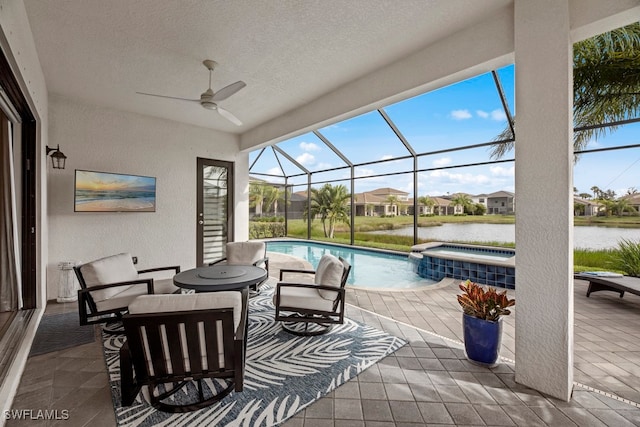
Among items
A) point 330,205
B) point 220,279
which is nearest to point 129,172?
point 220,279

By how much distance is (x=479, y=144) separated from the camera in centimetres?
606

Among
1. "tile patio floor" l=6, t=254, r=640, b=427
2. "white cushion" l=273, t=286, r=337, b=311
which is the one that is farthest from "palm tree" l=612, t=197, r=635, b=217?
"white cushion" l=273, t=286, r=337, b=311

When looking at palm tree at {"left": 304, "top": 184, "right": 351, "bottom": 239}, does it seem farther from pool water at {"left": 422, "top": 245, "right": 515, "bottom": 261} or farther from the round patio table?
the round patio table

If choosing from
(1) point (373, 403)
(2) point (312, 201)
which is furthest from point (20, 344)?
(2) point (312, 201)

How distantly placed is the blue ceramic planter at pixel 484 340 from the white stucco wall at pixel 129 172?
531cm

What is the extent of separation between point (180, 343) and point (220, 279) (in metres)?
1.41

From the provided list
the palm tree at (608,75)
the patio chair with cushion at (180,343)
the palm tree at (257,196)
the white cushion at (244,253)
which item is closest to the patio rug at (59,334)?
the patio chair with cushion at (180,343)

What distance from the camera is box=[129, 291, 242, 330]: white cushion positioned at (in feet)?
5.89

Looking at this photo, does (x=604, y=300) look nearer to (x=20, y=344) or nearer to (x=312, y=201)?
(x=20, y=344)

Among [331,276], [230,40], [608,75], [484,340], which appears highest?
[230,40]

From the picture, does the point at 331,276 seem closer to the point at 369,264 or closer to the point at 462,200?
the point at 369,264

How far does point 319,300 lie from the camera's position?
3.05 m

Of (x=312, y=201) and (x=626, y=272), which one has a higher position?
(x=312, y=201)

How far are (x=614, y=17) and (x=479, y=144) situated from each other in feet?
14.2
